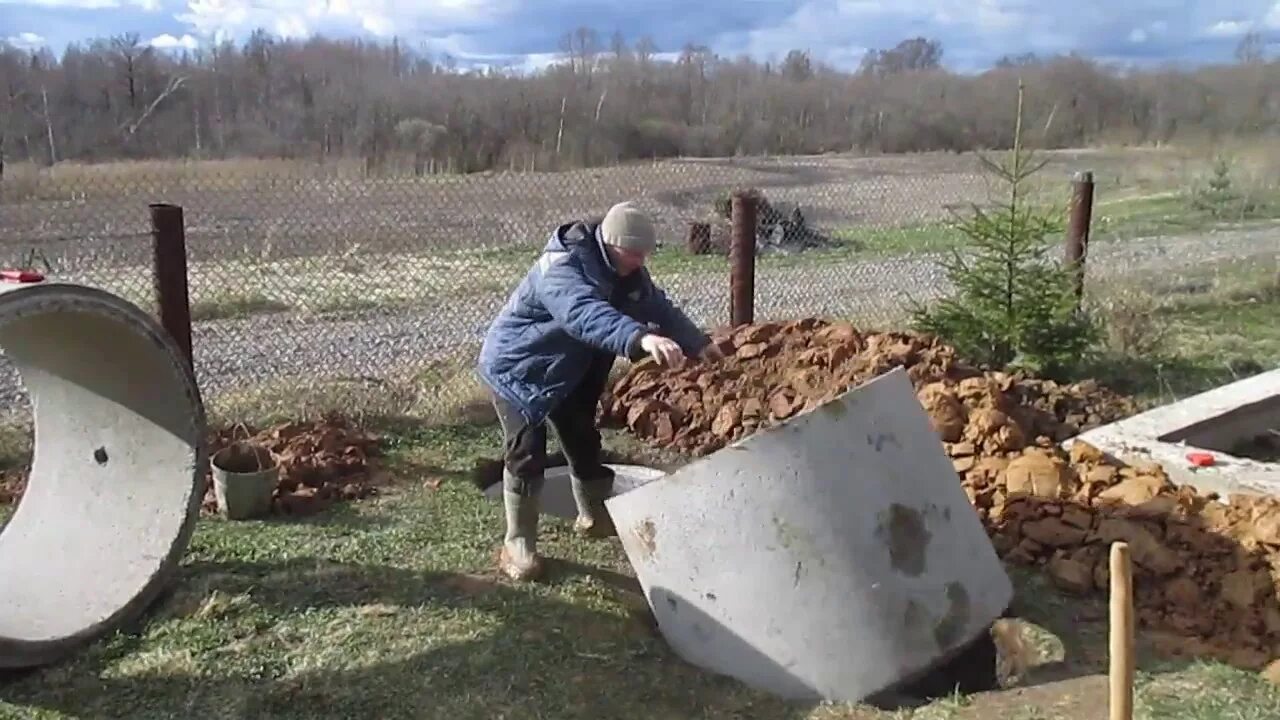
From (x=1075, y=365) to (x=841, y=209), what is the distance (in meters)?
15.4

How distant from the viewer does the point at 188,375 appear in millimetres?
4137

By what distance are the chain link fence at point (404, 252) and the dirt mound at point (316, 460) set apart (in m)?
0.34

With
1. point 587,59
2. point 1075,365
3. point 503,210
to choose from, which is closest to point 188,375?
point 1075,365

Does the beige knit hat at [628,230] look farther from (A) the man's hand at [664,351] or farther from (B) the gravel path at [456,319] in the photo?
(B) the gravel path at [456,319]

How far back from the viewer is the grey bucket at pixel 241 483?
5125 mm

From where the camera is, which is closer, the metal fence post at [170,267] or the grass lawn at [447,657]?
the grass lawn at [447,657]

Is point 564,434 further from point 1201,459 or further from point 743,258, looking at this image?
point 743,258

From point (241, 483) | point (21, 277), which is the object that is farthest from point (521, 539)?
point (21, 277)

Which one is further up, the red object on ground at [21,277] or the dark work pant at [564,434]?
the red object on ground at [21,277]

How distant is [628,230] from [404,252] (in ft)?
40.3

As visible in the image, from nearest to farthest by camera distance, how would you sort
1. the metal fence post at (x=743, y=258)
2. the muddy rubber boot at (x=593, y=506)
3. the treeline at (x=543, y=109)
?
the muddy rubber boot at (x=593, y=506) < the metal fence post at (x=743, y=258) < the treeline at (x=543, y=109)

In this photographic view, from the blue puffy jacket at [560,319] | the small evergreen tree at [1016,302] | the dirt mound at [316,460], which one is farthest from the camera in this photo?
the small evergreen tree at [1016,302]

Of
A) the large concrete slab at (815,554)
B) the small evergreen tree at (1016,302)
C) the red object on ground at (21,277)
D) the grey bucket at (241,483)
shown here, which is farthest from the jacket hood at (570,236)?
the small evergreen tree at (1016,302)

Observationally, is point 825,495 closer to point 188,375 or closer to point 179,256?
point 188,375
